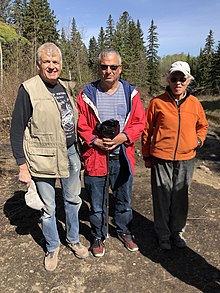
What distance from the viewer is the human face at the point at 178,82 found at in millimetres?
2957

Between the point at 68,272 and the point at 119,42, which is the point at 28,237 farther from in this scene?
the point at 119,42

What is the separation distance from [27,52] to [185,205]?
11.6m

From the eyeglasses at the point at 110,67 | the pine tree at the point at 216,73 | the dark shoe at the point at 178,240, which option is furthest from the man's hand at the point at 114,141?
the pine tree at the point at 216,73

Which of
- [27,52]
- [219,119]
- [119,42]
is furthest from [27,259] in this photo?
[119,42]

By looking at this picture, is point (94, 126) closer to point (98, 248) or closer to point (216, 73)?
point (98, 248)

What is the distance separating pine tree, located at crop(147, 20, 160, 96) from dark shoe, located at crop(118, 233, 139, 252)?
44.8 m

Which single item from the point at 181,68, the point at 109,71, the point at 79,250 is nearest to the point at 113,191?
the point at 79,250

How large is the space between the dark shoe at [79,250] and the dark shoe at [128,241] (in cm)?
48

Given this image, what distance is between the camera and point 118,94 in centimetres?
299

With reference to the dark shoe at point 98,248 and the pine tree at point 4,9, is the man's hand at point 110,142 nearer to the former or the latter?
the dark shoe at point 98,248

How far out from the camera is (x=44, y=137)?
2711 mm

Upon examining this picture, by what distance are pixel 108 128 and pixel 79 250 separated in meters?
1.50

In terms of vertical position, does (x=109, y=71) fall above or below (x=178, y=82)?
above

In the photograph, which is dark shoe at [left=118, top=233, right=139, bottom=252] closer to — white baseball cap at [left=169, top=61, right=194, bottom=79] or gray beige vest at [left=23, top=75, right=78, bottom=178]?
gray beige vest at [left=23, top=75, right=78, bottom=178]
